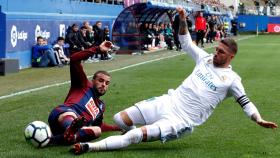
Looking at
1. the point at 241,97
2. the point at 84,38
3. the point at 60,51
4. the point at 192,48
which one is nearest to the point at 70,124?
the point at 192,48

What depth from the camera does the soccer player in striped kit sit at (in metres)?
7.45

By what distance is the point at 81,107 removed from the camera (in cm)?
782

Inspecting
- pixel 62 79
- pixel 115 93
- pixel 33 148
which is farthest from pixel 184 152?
pixel 62 79

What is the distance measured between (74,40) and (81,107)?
54.8ft

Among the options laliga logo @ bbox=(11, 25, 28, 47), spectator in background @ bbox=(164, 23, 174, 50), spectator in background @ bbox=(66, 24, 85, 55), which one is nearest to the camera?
laliga logo @ bbox=(11, 25, 28, 47)

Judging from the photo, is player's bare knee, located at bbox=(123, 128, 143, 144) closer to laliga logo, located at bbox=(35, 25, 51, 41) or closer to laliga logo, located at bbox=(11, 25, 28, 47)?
laliga logo, located at bbox=(11, 25, 28, 47)

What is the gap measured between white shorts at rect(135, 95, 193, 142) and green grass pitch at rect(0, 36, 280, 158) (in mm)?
236

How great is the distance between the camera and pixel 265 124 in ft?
23.1

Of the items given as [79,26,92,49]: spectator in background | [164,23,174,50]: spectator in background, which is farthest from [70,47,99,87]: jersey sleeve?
[164,23,174,50]: spectator in background

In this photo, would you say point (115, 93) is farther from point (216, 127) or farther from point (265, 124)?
point (265, 124)

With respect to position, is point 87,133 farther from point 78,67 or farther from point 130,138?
point 78,67

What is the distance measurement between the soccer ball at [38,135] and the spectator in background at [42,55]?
14.6 meters

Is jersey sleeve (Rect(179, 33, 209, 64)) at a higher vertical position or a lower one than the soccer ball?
higher

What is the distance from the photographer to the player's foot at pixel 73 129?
23.3 ft
